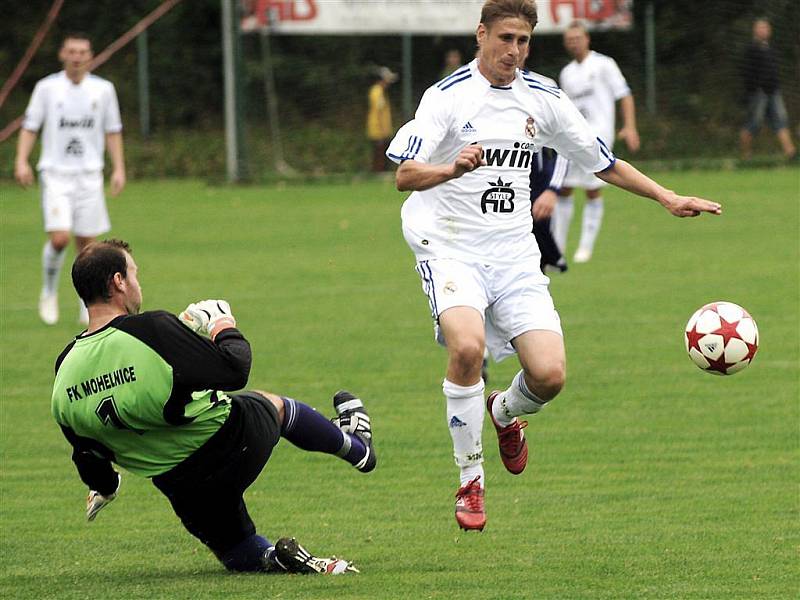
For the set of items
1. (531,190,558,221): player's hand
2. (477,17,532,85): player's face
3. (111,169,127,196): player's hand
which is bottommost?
(111,169,127,196): player's hand

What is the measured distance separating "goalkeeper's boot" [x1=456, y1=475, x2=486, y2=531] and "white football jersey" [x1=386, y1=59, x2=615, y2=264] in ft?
3.18

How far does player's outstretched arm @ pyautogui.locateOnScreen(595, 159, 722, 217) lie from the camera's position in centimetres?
631

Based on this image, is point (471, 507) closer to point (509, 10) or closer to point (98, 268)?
point (98, 268)

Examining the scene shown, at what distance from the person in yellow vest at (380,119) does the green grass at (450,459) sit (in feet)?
34.8

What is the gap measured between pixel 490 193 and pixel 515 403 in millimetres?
962

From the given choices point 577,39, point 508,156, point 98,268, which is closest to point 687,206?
point 508,156

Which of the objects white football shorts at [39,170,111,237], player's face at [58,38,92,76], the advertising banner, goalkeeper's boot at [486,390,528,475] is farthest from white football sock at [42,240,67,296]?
the advertising banner

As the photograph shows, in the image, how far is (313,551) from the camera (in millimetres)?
6238

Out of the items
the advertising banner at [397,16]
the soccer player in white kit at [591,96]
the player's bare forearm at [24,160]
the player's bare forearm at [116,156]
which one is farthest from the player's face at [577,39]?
the advertising banner at [397,16]

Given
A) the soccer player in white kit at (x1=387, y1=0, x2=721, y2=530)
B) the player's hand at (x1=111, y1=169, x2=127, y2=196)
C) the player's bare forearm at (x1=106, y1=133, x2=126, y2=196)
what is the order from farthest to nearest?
the player's bare forearm at (x1=106, y1=133, x2=126, y2=196) → the player's hand at (x1=111, y1=169, x2=127, y2=196) → the soccer player in white kit at (x1=387, y1=0, x2=721, y2=530)

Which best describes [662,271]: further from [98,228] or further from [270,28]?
[270,28]

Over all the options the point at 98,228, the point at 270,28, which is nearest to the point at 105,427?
the point at 98,228

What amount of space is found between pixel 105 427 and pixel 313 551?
4.08 feet

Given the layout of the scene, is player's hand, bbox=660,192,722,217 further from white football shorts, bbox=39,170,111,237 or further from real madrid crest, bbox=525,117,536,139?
white football shorts, bbox=39,170,111,237
